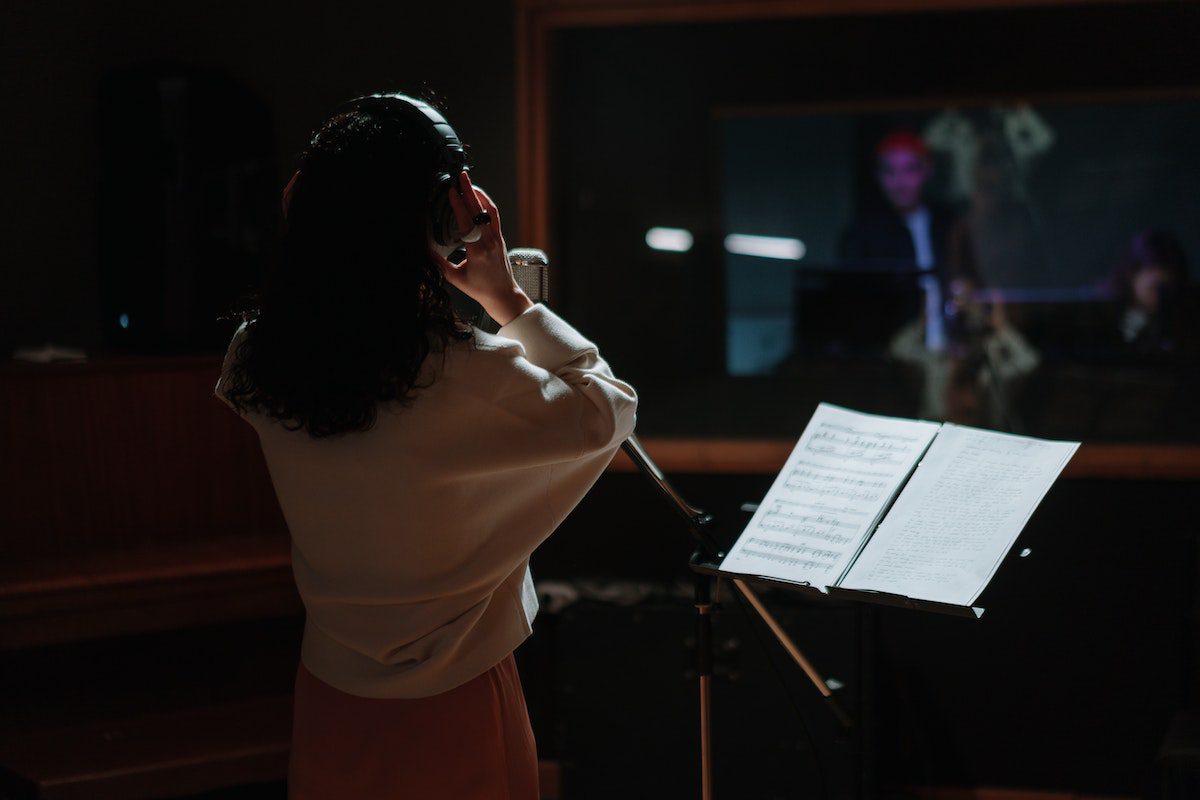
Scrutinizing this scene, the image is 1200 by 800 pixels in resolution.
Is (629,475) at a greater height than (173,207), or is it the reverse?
(173,207)

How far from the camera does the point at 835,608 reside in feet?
8.86

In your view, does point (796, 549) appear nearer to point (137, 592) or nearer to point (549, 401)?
point (549, 401)

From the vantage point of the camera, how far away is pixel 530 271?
1535 millimetres

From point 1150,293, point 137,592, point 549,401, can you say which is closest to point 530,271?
point 549,401

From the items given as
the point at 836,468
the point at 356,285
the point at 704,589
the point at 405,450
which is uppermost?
the point at 356,285

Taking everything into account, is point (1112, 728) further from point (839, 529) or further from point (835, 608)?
point (839, 529)

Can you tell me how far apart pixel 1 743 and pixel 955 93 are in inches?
113

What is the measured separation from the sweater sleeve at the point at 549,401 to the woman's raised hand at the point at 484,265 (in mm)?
26

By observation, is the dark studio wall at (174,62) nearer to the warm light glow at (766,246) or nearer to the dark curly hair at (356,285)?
the warm light glow at (766,246)

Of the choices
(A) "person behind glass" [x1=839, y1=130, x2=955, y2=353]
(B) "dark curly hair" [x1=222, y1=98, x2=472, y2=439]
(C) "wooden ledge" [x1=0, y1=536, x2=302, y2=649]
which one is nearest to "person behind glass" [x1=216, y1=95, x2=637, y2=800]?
(B) "dark curly hair" [x1=222, y1=98, x2=472, y2=439]

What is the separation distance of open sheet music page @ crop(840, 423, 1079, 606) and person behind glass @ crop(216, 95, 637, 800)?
514mm

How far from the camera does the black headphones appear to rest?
50.9 inches

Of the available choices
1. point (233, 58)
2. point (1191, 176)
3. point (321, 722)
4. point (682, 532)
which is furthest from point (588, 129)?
point (321, 722)

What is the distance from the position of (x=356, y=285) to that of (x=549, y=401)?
0.26 meters
